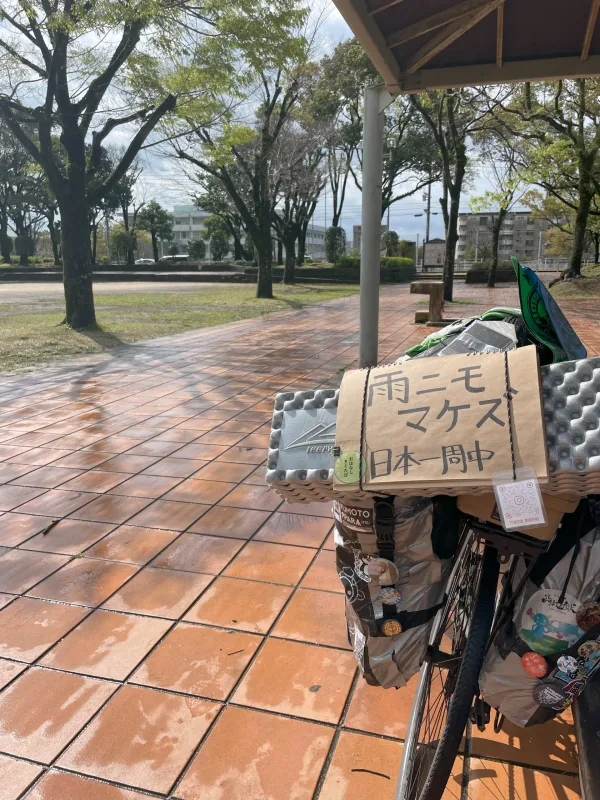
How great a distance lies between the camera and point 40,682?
2107mm

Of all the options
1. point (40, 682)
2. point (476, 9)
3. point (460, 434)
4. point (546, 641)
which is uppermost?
point (476, 9)

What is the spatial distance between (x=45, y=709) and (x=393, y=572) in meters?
1.42

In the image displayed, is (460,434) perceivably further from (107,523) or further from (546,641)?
(107,523)

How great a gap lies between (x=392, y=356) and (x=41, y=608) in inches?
248

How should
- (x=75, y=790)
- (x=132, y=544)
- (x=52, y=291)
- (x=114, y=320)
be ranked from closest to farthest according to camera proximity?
(x=75, y=790) → (x=132, y=544) → (x=114, y=320) → (x=52, y=291)

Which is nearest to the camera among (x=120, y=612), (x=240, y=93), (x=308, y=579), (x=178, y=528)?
(x=120, y=612)

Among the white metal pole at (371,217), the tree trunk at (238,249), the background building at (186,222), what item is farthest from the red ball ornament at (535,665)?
the background building at (186,222)

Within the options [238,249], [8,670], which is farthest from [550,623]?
[238,249]

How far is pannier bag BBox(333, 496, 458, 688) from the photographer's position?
1.24 meters

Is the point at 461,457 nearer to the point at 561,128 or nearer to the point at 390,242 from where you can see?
the point at 561,128

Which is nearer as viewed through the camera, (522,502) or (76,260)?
(522,502)

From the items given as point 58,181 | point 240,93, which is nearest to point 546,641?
point 58,181

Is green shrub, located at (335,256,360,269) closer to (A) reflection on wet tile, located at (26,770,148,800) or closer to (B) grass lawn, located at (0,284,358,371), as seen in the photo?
(B) grass lawn, located at (0,284,358,371)

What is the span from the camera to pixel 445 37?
3195 mm
